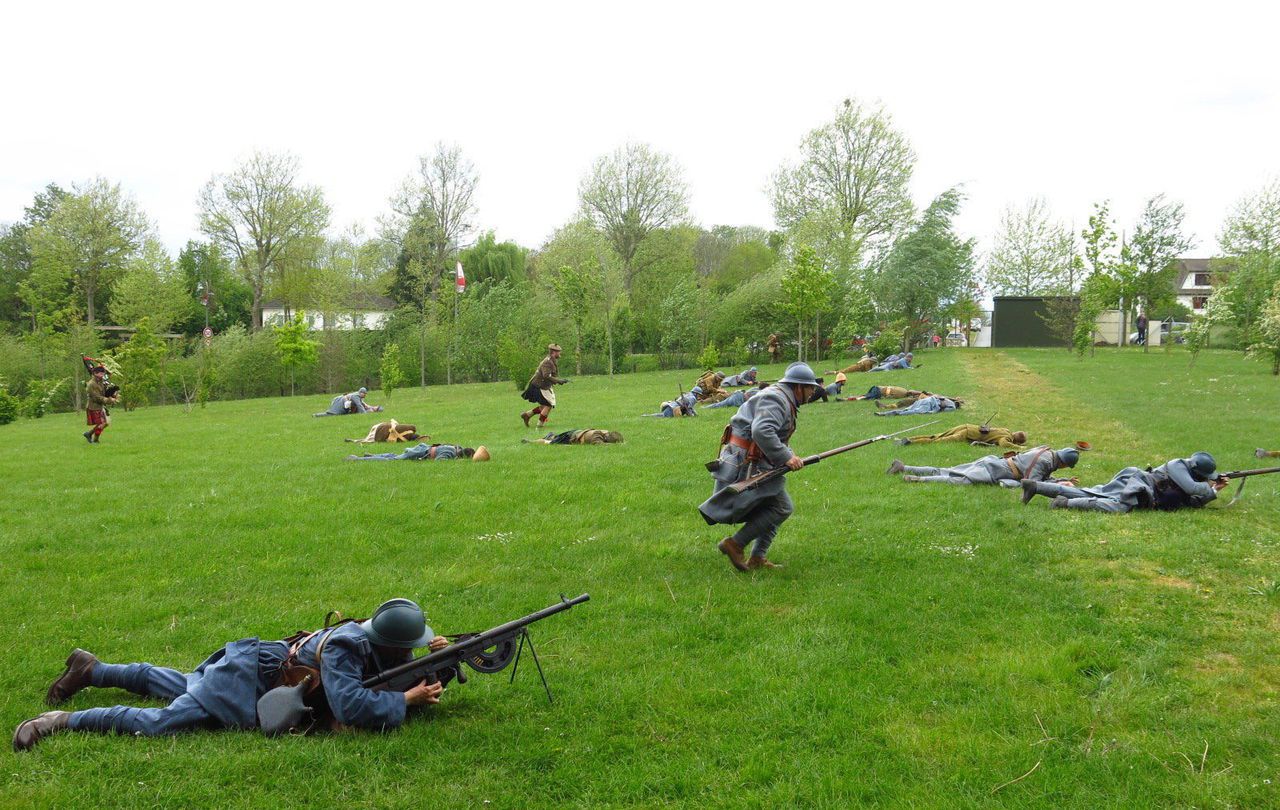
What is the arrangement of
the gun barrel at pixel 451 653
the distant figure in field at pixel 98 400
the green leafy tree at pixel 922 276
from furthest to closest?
1. the green leafy tree at pixel 922 276
2. the distant figure in field at pixel 98 400
3. the gun barrel at pixel 451 653

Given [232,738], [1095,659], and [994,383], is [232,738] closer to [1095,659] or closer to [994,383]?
[1095,659]

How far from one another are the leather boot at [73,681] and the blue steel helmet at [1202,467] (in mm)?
11129

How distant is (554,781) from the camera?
4.64 m

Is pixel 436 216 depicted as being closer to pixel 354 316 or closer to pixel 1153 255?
pixel 354 316

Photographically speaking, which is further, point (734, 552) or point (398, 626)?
point (734, 552)

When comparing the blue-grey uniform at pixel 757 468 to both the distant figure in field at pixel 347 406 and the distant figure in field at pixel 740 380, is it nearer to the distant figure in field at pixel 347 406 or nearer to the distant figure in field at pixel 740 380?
the distant figure in field at pixel 740 380

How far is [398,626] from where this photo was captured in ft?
16.5

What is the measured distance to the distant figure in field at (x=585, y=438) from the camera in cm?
1730

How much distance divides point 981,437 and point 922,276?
26.8m

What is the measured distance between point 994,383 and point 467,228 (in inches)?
1530

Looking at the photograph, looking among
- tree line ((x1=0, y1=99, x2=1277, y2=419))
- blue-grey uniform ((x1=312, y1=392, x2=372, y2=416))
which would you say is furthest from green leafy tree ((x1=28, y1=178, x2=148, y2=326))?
blue-grey uniform ((x1=312, y1=392, x2=372, y2=416))

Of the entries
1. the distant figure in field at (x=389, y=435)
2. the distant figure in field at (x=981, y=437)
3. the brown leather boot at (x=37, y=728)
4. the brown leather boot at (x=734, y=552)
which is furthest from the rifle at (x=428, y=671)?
the distant figure in field at (x=389, y=435)

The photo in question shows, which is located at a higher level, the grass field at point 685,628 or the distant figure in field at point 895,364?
the distant figure in field at point 895,364

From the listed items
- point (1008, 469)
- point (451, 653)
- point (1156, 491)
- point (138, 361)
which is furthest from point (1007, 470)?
point (138, 361)
